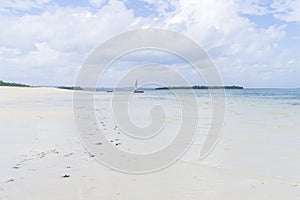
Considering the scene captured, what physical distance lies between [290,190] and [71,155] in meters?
5.07

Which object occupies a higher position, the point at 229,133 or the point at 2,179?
the point at 229,133

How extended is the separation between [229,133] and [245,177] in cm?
596

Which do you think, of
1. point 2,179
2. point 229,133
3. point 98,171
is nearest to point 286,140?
point 229,133

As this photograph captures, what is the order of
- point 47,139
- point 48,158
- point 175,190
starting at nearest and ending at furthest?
point 175,190, point 48,158, point 47,139

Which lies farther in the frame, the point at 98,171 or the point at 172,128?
the point at 172,128

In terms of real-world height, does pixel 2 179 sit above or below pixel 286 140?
below

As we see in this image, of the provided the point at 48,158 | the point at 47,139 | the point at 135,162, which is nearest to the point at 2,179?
the point at 48,158

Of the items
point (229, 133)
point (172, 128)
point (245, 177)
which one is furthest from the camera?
point (172, 128)

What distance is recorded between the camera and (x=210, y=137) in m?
10.9

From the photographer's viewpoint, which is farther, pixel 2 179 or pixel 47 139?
pixel 47 139

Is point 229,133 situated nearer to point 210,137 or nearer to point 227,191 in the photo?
point 210,137

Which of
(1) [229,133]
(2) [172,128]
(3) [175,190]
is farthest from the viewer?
(2) [172,128]

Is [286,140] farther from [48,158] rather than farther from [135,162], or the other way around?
[48,158]

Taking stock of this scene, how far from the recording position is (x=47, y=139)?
9531mm
